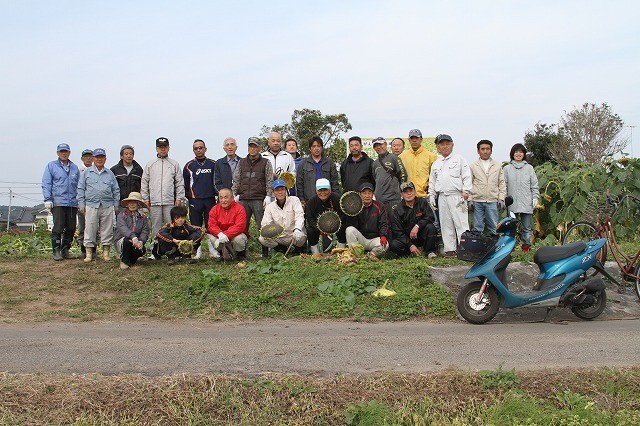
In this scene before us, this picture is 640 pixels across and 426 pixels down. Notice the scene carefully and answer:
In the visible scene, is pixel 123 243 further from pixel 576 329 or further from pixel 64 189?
pixel 576 329

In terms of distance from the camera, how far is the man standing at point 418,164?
39.8 feet

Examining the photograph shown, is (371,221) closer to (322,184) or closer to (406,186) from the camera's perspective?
(406,186)

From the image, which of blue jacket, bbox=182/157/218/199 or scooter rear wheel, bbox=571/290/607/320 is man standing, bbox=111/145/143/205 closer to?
blue jacket, bbox=182/157/218/199

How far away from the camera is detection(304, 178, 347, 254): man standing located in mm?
11570

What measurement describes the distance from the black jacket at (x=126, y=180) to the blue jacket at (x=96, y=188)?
16.5 inches

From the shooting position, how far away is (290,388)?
17.7 ft

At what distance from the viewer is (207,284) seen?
9531 mm

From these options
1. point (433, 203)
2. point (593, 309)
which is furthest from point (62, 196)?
point (593, 309)

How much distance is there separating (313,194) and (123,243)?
3587 millimetres

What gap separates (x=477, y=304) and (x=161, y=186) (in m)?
6.51

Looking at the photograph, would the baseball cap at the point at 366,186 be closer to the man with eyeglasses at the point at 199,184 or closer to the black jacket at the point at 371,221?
the black jacket at the point at 371,221

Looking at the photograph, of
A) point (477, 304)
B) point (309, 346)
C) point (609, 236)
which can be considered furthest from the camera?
point (609, 236)

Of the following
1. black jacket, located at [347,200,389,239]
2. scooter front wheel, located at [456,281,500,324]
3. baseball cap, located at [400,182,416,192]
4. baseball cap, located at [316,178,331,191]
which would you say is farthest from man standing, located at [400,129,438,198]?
scooter front wheel, located at [456,281,500,324]

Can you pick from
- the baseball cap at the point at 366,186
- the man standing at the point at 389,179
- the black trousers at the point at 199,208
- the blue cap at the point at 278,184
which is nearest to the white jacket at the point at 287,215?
the blue cap at the point at 278,184
